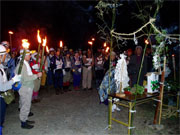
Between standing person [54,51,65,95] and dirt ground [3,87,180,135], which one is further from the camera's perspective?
standing person [54,51,65,95]

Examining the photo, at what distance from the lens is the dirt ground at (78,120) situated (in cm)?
424

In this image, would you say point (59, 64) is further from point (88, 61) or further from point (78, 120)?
point (78, 120)

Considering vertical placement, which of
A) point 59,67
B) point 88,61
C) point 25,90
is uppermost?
point 88,61

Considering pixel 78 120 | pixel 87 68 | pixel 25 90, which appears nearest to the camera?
pixel 25 90

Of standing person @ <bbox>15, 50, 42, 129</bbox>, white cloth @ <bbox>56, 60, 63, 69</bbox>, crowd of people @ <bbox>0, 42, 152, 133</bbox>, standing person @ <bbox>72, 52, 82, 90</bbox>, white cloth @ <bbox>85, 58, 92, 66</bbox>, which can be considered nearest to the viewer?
standing person @ <bbox>15, 50, 42, 129</bbox>

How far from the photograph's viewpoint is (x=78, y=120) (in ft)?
16.2

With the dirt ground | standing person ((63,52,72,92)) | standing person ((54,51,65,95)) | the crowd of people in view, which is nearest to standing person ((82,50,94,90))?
the crowd of people

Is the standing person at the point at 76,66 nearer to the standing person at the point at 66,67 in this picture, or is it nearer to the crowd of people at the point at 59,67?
the crowd of people at the point at 59,67

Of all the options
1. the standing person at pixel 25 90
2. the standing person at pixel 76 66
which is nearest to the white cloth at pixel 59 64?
the standing person at pixel 76 66

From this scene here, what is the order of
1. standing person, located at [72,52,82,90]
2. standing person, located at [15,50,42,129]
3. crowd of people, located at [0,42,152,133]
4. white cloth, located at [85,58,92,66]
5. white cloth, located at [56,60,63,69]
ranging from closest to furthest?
standing person, located at [15,50,42,129]
crowd of people, located at [0,42,152,133]
white cloth, located at [56,60,63,69]
standing person, located at [72,52,82,90]
white cloth, located at [85,58,92,66]

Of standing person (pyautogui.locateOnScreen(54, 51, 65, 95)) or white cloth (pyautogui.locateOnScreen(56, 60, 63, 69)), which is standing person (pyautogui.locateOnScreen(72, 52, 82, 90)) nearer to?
standing person (pyautogui.locateOnScreen(54, 51, 65, 95))

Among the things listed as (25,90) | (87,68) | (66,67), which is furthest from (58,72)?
(25,90)

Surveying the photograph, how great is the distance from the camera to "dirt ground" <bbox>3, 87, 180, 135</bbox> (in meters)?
4.24

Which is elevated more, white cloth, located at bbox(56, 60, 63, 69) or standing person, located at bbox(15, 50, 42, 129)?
white cloth, located at bbox(56, 60, 63, 69)
